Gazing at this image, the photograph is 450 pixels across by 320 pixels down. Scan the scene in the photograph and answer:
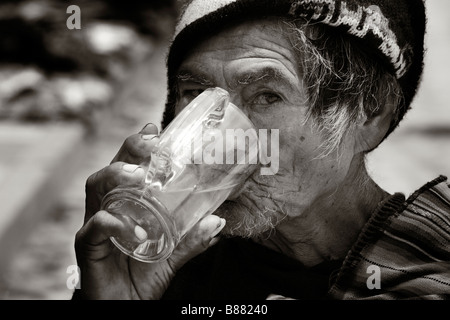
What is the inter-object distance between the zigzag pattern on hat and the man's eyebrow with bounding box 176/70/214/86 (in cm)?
34

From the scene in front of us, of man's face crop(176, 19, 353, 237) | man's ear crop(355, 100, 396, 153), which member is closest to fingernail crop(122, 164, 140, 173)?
man's face crop(176, 19, 353, 237)

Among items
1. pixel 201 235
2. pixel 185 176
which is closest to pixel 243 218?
pixel 201 235

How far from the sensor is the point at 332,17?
2557 millimetres

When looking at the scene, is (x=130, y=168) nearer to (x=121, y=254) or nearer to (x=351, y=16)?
Result: (x=121, y=254)

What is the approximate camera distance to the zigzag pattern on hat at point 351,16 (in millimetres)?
2539

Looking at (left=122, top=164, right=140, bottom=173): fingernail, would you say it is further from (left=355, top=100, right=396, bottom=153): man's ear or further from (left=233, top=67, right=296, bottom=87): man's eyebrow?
(left=355, top=100, right=396, bottom=153): man's ear

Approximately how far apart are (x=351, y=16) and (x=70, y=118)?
14.6 feet

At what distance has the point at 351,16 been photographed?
2555 millimetres

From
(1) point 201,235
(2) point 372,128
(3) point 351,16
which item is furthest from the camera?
(2) point 372,128

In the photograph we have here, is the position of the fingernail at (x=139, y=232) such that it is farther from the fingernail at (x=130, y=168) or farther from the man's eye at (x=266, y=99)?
the man's eye at (x=266, y=99)

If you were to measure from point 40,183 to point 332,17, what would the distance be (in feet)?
11.2

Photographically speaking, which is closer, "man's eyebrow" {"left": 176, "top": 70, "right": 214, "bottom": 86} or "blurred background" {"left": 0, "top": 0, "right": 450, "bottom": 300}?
"man's eyebrow" {"left": 176, "top": 70, "right": 214, "bottom": 86}

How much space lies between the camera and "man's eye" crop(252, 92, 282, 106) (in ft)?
8.56
